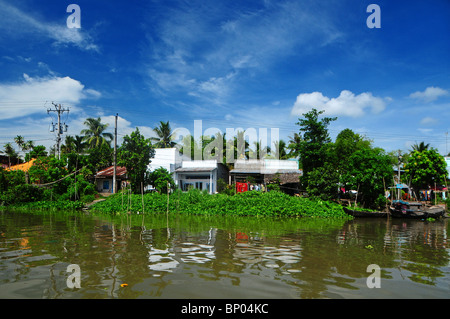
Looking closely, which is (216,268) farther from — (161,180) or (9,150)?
(9,150)

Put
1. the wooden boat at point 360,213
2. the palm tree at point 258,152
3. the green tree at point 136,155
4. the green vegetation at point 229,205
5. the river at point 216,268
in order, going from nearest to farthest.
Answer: the river at point 216,268, the green vegetation at point 229,205, the wooden boat at point 360,213, the green tree at point 136,155, the palm tree at point 258,152

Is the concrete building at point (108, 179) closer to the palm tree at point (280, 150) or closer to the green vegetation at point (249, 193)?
the green vegetation at point (249, 193)

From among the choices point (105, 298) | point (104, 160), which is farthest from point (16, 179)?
point (105, 298)

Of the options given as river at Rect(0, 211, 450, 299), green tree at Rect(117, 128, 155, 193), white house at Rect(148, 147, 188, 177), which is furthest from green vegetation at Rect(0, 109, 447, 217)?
river at Rect(0, 211, 450, 299)

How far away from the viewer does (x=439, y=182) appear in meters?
29.7

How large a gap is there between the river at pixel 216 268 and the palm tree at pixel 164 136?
2973cm

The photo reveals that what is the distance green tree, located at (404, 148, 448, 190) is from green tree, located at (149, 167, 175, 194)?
25.0 m

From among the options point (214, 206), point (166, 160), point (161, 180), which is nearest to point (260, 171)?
point (214, 206)

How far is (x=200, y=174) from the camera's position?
94.7 feet

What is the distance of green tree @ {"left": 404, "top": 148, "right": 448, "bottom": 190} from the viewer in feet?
94.9

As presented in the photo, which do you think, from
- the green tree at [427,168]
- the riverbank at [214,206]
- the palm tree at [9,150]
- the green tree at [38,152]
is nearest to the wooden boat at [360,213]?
the riverbank at [214,206]

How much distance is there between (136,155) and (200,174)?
681cm

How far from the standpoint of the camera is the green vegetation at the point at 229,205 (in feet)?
65.5

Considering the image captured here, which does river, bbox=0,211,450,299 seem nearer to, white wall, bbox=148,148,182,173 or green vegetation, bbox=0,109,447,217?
green vegetation, bbox=0,109,447,217
